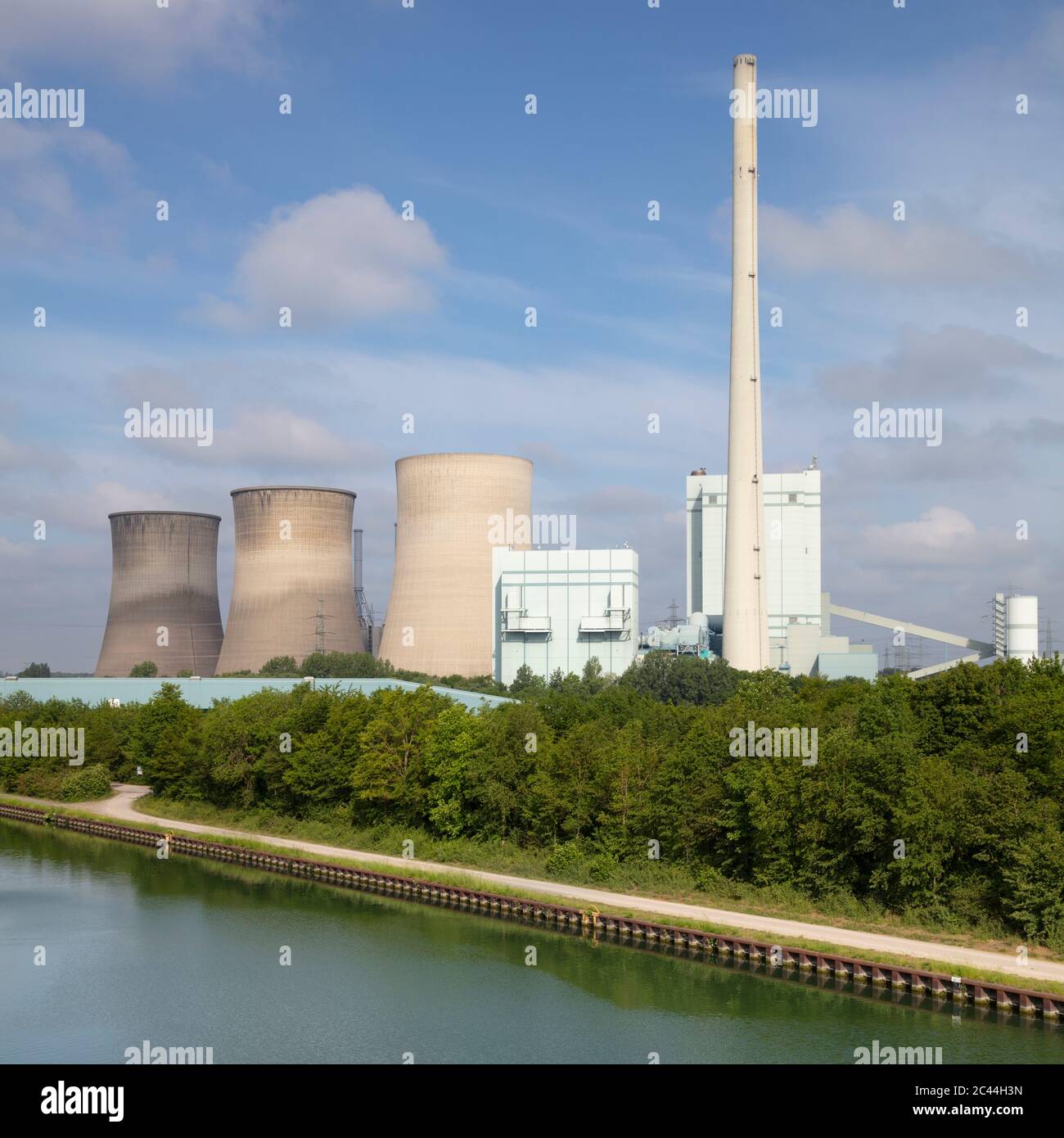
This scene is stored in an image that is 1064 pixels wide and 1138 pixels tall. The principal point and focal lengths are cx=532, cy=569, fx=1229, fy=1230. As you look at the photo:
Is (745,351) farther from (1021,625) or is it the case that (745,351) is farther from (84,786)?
(84,786)

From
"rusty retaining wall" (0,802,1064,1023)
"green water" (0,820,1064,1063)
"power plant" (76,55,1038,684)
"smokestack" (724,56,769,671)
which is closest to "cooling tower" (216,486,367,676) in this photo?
"power plant" (76,55,1038,684)

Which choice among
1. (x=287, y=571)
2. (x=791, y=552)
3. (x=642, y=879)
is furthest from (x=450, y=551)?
(x=642, y=879)

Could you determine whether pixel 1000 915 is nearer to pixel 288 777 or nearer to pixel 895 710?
pixel 895 710

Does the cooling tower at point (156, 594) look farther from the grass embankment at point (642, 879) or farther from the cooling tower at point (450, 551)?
the grass embankment at point (642, 879)

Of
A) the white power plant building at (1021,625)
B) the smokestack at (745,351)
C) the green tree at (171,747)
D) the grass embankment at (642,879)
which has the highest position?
the smokestack at (745,351)

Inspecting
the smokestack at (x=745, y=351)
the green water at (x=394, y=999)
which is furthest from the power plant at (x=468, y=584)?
the green water at (x=394, y=999)

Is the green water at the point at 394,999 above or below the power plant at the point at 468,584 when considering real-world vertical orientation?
below

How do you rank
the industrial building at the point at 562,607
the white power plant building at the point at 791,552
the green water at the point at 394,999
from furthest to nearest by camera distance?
1. the white power plant building at the point at 791,552
2. the industrial building at the point at 562,607
3. the green water at the point at 394,999
